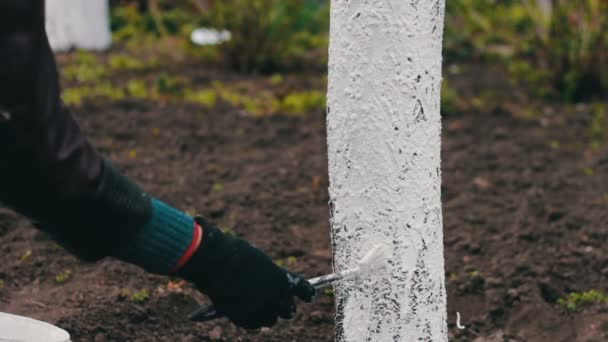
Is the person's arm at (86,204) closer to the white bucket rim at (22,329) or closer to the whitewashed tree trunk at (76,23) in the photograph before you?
the white bucket rim at (22,329)

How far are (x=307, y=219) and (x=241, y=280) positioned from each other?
165cm

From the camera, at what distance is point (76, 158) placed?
1576 millimetres

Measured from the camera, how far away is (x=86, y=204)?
1.63 metres

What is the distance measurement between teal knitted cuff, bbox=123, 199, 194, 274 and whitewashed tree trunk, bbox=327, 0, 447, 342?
412 mm

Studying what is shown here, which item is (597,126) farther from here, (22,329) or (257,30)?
(22,329)

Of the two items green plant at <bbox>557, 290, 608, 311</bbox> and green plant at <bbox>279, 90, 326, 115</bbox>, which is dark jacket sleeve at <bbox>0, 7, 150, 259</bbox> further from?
green plant at <bbox>279, 90, 326, 115</bbox>

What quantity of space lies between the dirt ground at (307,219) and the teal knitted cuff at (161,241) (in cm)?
74

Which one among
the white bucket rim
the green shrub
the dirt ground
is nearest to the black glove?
the white bucket rim

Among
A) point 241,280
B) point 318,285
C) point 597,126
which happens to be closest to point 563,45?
point 597,126

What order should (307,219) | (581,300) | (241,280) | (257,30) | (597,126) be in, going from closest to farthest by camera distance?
(241,280) → (581,300) → (307,219) → (597,126) → (257,30)

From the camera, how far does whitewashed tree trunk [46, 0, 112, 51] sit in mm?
6562

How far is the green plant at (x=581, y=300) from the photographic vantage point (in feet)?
9.18

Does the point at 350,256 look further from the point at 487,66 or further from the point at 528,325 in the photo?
the point at 487,66

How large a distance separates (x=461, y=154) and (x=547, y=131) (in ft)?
2.38
